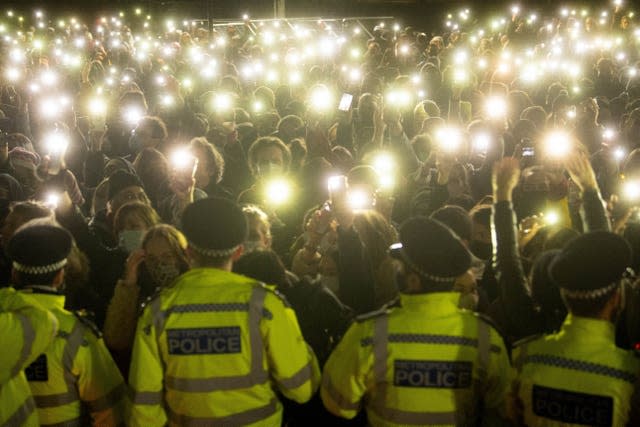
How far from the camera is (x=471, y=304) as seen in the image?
3.71 metres

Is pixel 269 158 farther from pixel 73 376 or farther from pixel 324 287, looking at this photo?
pixel 73 376

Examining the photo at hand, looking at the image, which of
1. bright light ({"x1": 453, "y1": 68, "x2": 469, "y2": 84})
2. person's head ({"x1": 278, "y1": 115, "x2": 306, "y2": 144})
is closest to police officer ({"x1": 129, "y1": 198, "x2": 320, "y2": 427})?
person's head ({"x1": 278, "y1": 115, "x2": 306, "y2": 144})

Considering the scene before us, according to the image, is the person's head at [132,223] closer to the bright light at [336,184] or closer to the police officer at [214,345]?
the bright light at [336,184]

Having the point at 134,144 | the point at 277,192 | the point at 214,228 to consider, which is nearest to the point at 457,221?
the point at 214,228

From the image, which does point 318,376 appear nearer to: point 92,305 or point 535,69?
point 92,305

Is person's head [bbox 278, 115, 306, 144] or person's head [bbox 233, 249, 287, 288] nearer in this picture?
person's head [bbox 233, 249, 287, 288]

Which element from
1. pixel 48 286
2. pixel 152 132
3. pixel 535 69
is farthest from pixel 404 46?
pixel 48 286

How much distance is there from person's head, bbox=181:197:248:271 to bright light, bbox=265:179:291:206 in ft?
10.1

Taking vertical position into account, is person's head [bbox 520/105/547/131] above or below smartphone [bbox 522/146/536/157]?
above

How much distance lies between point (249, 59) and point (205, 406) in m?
12.6

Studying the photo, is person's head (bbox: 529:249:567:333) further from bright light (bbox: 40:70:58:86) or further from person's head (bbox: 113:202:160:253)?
bright light (bbox: 40:70:58:86)

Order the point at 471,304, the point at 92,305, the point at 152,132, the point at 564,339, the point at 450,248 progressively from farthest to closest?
the point at 152,132 < the point at 92,305 < the point at 471,304 < the point at 450,248 < the point at 564,339

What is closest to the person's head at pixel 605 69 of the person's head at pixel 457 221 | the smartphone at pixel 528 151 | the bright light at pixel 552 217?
the smartphone at pixel 528 151

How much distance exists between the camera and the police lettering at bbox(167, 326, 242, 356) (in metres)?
2.88
